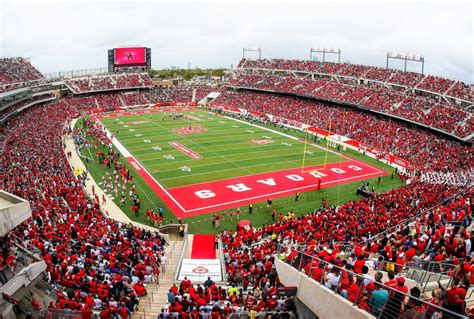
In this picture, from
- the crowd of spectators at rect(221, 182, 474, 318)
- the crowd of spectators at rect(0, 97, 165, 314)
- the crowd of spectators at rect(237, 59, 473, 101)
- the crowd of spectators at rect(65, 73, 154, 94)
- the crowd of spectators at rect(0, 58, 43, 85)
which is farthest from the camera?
Result: the crowd of spectators at rect(65, 73, 154, 94)

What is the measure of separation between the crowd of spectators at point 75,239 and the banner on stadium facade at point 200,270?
3.57 feet

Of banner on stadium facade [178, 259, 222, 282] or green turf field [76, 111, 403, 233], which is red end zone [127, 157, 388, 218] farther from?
banner on stadium facade [178, 259, 222, 282]

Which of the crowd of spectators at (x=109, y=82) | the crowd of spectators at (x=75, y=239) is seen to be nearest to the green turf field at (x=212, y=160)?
the crowd of spectators at (x=75, y=239)

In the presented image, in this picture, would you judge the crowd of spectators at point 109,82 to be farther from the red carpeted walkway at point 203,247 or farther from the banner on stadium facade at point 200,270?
the banner on stadium facade at point 200,270

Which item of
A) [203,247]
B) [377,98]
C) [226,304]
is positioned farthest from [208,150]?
[226,304]

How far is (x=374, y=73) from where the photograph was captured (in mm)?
54562

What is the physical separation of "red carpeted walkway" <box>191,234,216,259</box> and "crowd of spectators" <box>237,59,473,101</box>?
112ft

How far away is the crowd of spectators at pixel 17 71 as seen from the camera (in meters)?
52.3

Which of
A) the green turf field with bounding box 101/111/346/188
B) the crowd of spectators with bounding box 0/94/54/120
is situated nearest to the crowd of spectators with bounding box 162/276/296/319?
the green turf field with bounding box 101/111/346/188

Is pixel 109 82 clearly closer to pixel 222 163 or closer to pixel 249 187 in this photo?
pixel 222 163

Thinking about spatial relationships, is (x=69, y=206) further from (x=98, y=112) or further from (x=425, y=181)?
(x=98, y=112)

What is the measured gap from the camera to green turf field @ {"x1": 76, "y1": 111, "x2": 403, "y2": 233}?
24.4 metres

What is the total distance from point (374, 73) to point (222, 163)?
31483mm

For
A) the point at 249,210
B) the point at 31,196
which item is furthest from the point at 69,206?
the point at 249,210
